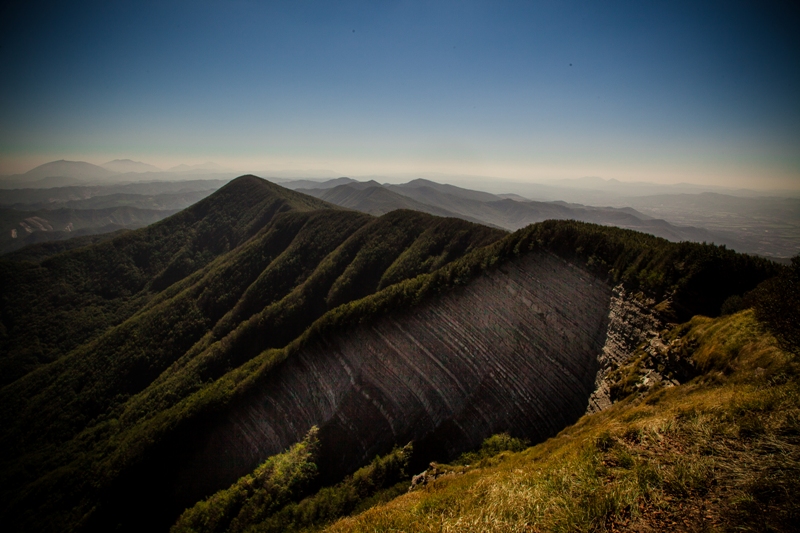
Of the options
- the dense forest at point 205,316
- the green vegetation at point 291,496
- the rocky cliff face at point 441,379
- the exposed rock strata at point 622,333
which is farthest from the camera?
the dense forest at point 205,316

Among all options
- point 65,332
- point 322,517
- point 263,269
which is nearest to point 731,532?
point 322,517

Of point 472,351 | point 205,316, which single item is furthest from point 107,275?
point 472,351

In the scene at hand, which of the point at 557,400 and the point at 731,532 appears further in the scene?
the point at 557,400

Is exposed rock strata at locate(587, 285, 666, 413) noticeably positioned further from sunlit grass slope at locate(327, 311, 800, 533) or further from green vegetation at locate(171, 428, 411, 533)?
green vegetation at locate(171, 428, 411, 533)

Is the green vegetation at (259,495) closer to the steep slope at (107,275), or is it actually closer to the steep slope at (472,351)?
the steep slope at (472,351)

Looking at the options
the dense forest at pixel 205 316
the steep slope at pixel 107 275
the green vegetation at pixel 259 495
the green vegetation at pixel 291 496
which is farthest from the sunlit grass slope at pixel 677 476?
the steep slope at pixel 107 275

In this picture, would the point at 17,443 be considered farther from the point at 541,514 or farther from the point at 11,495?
the point at 541,514
